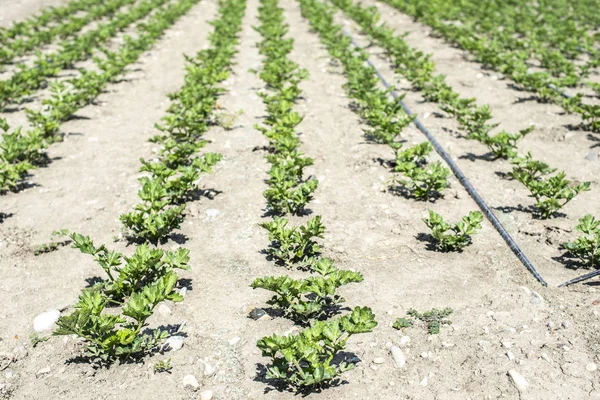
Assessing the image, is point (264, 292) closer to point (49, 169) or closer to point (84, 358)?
point (84, 358)

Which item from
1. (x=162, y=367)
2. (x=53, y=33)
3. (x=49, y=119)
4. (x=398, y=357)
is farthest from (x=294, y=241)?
(x=53, y=33)

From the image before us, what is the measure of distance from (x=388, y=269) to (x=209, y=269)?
5.17 feet

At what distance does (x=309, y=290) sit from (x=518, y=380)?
1.50 meters

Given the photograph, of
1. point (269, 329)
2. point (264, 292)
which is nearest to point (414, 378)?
point (269, 329)

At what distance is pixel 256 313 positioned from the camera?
4.34m

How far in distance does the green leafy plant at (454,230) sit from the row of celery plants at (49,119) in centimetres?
456

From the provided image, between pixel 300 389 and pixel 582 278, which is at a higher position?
pixel 582 278

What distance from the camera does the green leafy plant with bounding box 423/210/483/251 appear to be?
16.5ft

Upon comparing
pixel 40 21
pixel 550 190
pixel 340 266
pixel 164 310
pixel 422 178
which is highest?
pixel 550 190

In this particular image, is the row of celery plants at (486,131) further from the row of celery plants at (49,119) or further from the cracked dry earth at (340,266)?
the row of celery plants at (49,119)

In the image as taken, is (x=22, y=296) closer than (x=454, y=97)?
Yes

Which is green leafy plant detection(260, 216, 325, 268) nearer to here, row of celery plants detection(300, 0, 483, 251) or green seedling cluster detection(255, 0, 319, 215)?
green seedling cluster detection(255, 0, 319, 215)

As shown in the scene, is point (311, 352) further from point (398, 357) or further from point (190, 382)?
point (190, 382)

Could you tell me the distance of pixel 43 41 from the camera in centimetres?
1425
